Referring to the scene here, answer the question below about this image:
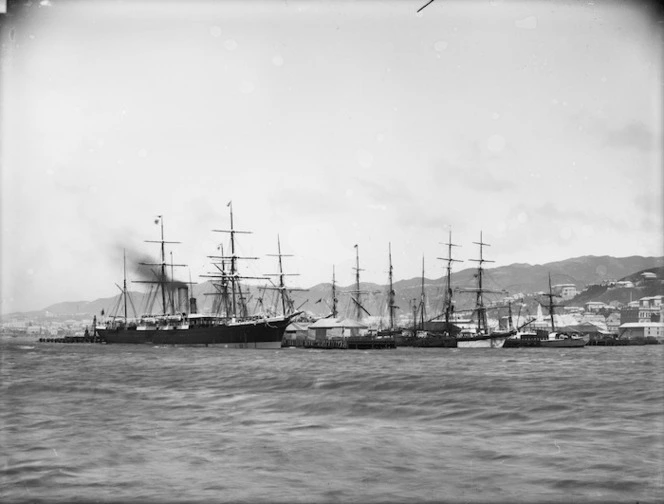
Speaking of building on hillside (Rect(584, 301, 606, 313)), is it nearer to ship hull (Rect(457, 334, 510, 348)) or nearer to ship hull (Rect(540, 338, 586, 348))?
ship hull (Rect(540, 338, 586, 348))

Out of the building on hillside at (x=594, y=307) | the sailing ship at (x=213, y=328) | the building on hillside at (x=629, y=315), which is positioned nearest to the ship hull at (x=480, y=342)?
the sailing ship at (x=213, y=328)

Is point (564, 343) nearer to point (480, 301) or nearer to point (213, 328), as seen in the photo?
point (480, 301)

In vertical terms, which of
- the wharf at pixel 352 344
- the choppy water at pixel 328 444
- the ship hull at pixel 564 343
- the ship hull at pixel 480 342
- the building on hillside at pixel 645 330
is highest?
the choppy water at pixel 328 444

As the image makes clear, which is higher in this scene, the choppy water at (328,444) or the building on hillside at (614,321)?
the choppy water at (328,444)

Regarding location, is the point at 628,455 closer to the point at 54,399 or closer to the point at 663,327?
the point at 54,399

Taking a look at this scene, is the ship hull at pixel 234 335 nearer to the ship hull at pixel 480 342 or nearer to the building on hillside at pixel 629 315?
the ship hull at pixel 480 342

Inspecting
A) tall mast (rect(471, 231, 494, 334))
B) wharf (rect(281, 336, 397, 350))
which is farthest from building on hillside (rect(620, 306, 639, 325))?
wharf (rect(281, 336, 397, 350))
